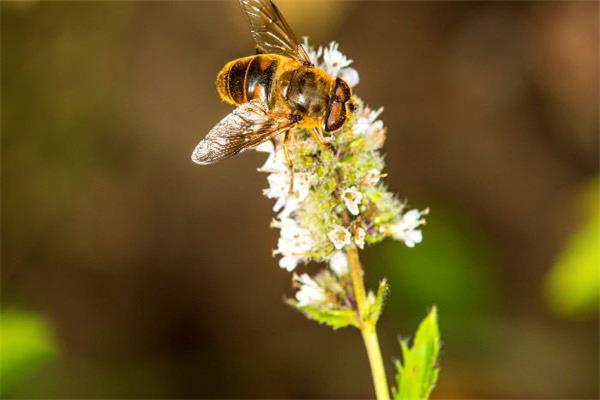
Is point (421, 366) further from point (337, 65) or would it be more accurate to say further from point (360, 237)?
point (337, 65)

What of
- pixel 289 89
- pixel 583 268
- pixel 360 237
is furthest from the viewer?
pixel 583 268

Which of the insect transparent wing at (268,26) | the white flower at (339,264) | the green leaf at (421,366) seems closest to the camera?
the green leaf at (421,366)

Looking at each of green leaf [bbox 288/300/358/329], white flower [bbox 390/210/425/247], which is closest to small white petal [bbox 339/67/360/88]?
white flower [bbox 390/210/425/247]

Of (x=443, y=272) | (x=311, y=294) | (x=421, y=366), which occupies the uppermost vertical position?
(x=443, y=272)

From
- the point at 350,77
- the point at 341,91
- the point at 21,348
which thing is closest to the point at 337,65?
the point at 350,77

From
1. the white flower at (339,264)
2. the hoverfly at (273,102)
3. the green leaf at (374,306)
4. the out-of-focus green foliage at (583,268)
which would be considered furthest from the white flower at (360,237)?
the out-of-focus green foliage at (583,268)

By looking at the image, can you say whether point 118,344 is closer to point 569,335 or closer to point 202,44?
point 202,44

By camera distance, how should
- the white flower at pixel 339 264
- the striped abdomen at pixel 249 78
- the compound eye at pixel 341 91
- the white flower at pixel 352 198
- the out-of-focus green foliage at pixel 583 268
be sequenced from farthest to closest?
the out-of-focus green foliage at pixel 583 268 < the striped abdomen at pixel 249 78 < the white flower at pixel 339 264 < the compound eye at pixel 341 91 < the white flower at pixel 352 198

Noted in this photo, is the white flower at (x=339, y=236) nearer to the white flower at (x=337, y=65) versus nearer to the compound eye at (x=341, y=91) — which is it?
the compound eye at (x=341, y=91)
